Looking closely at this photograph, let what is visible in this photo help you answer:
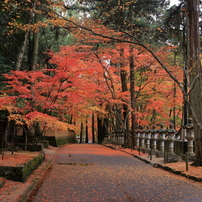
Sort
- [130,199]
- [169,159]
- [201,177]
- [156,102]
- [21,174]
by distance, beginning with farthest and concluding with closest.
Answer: [156,102] → [169,159] → [201,177] → [21,174] → [130,199]

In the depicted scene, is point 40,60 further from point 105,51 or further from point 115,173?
point 115,173

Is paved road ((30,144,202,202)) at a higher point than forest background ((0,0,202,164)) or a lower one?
lower

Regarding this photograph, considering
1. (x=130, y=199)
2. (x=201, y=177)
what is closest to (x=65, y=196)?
(x=130, y=199)

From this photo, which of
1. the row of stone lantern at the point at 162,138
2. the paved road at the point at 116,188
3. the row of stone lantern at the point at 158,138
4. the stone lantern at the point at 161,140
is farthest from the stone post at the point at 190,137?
the paved road at the point at 116,188

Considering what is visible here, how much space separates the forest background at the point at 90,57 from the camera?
1110 centimetres

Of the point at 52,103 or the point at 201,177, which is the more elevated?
the point at 52,103

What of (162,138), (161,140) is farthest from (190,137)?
(161,140)

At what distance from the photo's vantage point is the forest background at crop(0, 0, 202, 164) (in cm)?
1110

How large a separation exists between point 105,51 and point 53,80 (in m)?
8.53

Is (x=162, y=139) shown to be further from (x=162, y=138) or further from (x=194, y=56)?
(x=194, y=56)

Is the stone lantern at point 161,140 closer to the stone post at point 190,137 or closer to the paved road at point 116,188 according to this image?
the stone post at point 190,137

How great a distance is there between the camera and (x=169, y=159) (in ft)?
38.3

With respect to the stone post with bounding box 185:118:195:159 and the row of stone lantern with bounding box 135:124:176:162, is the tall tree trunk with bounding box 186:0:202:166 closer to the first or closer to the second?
the stone post with bounding box 185:118:195:159

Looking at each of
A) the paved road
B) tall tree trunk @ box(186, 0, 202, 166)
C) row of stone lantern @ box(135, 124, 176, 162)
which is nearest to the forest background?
tall tree trunk @ box(186, 0, 202, 166)
